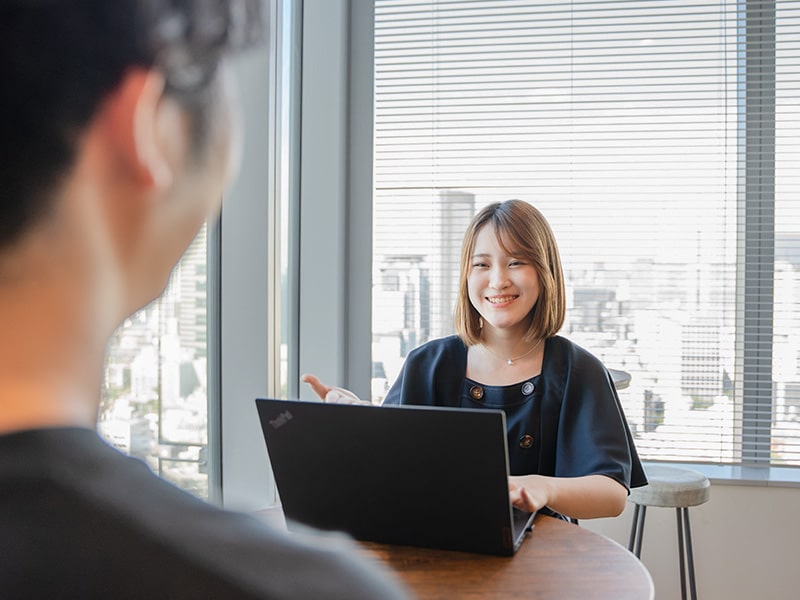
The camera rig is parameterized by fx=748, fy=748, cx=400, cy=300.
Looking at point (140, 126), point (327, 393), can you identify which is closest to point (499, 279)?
point (327, 393)

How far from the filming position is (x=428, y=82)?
309 cm

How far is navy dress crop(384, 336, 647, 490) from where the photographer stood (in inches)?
67.3

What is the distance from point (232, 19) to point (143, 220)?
5 centimetres

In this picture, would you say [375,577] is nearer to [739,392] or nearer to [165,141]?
[165,141]

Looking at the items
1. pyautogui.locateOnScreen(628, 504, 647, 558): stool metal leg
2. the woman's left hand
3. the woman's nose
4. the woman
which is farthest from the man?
pyautogui.locateOnScreen(628, 504, 647, 558): stool metal leg

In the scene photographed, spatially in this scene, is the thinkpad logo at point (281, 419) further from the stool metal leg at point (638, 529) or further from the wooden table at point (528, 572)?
the stool metal leg at point (638, 529)

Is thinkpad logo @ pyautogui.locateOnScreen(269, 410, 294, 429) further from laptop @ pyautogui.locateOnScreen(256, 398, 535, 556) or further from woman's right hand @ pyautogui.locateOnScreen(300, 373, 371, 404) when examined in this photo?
woman's right hand @ pyautogui.locateOnScreen(300, 373, 371, 404)

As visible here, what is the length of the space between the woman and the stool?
694 millimetres

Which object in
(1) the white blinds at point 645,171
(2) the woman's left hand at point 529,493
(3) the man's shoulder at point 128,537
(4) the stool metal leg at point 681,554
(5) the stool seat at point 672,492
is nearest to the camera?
(3) the man's shoulder at point 128,537

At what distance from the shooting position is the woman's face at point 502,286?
1913 millimetres

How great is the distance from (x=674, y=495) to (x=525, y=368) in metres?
0.91

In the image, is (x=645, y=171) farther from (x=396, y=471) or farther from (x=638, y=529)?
(x=396, y=471)

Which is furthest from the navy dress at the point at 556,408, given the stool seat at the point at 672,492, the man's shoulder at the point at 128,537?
the man's shoulder at the point at 128,537

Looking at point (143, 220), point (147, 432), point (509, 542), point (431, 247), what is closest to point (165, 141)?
point (143, 220)
